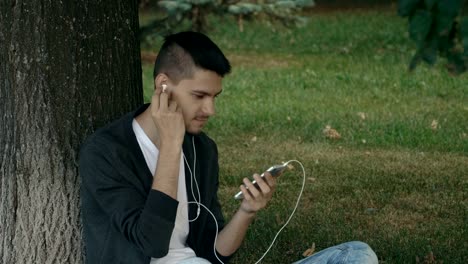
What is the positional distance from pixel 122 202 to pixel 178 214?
27cm

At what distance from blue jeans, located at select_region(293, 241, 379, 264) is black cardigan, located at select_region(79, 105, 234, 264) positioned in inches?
18.1

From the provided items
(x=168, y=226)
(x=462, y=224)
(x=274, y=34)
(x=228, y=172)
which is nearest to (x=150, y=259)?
(x=168, y=226)

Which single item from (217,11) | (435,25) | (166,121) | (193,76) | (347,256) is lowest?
(217,11)

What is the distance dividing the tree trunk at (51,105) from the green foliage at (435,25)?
1.52 metres

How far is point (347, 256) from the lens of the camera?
3906mm

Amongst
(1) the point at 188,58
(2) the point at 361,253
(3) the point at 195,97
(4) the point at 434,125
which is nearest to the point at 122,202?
(3) the point at 195,97

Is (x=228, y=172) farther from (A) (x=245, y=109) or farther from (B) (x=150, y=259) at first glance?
(B) (x=150, y=259)

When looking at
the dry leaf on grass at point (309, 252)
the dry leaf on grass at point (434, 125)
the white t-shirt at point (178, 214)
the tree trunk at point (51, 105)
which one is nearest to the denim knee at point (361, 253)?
the white t-shirt at point (178, 214)

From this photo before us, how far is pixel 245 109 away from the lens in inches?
385

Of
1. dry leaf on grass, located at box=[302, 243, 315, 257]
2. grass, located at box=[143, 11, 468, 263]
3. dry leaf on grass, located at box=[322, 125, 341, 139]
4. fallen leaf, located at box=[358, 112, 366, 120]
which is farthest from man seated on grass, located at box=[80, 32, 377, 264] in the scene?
fallen leaf, located at box=[358, 112, 366, 120]

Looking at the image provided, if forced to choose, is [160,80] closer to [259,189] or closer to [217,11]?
[259,189]

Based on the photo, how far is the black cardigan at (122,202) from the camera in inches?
140

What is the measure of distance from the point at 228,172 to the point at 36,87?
11.2 ft

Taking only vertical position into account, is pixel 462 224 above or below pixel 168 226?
below
